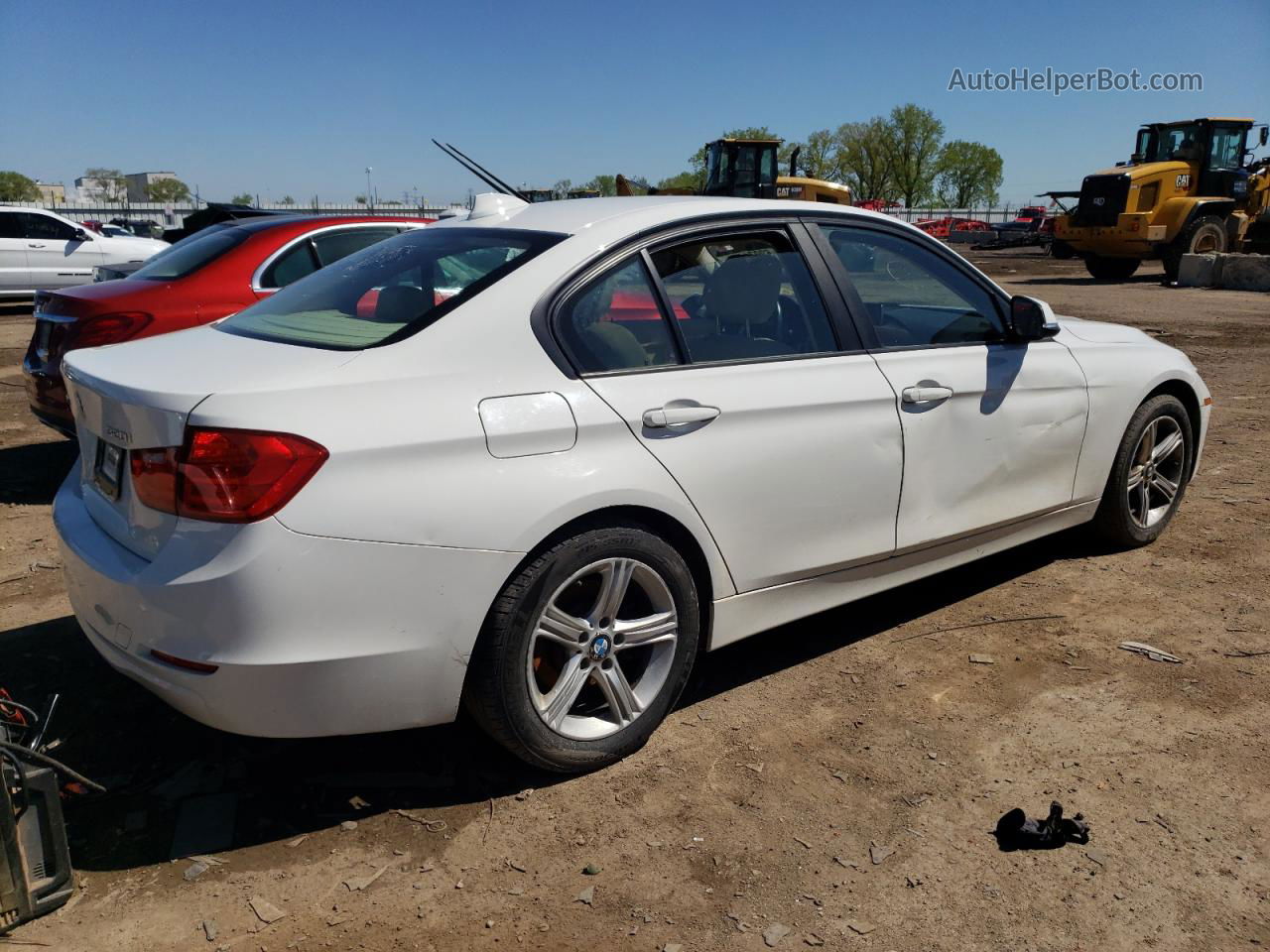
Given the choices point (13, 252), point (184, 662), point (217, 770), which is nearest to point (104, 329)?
point (217, 770)

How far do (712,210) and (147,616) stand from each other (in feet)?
6.86

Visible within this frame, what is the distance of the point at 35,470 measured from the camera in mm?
6691

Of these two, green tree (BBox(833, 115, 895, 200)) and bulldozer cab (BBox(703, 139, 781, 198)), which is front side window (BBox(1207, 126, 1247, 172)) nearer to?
bulldozer cab (BBox(703, 139, 781, 198))

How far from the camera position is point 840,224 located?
3740 mm

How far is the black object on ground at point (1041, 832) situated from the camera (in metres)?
2.73

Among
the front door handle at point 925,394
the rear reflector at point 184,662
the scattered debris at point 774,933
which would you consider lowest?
the scattered debris at point 774,933

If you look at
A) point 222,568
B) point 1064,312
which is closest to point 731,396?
point 222,568

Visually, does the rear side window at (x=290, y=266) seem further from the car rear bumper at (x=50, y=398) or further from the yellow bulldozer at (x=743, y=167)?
the yellow bulldozer at (x=743, y=167)

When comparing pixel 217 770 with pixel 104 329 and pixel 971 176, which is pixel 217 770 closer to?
pixel 104 329

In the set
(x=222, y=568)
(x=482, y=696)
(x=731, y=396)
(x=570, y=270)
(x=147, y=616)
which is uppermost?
(x=570, y=270)

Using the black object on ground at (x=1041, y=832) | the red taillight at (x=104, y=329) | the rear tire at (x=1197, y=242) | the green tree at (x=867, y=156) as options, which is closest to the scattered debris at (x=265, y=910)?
the black object on ground at (x=1041, y=832)

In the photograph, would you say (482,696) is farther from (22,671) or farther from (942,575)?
(942,575)

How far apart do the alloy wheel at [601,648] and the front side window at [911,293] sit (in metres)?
1.33

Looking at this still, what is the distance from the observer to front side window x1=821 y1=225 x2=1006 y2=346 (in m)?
3.74
